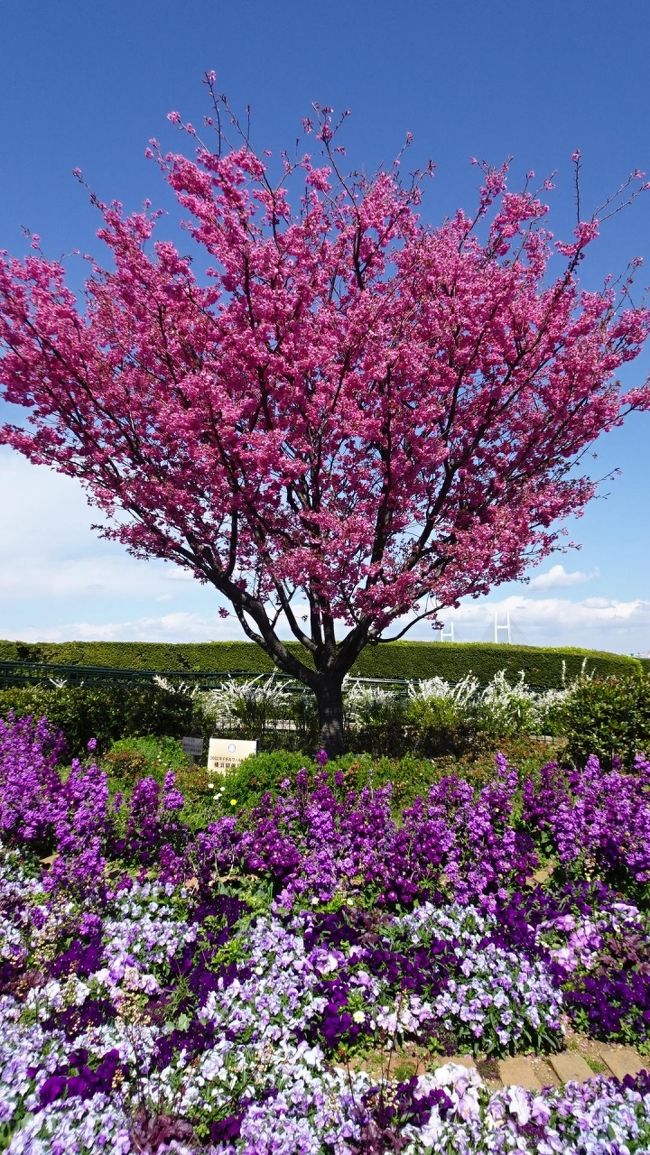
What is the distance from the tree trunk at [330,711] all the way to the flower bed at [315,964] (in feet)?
10.9

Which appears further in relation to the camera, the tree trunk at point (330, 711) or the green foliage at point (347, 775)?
the tree trunk at point (330, 711)

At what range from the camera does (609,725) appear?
314 inches

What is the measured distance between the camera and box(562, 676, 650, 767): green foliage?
310 inches

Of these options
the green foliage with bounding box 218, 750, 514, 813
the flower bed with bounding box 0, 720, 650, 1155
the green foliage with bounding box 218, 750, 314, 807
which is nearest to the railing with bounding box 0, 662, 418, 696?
the green foliage with bounding box 218, 750, 514, 813

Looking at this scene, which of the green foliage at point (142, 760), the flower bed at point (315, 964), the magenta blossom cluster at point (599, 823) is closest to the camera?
the flower bed at point (315, 964)

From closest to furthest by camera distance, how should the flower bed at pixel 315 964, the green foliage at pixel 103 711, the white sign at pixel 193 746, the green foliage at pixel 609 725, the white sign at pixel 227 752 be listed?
the flower bed at pixel 315 964
the white sign at pixel 227 752
the green foliage at pixel 609 725
the white sign at pixel 193 746
the green foliage at pixel 103 711

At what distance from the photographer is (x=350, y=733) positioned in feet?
33.9

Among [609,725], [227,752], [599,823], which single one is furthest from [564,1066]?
[609,725]

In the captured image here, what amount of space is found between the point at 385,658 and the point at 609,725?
34.4 feet

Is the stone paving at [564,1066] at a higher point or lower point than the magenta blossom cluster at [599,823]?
lower

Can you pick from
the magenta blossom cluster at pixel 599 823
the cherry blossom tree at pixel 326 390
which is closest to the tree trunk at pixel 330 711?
the cherry blossom tree at pixel 326 390

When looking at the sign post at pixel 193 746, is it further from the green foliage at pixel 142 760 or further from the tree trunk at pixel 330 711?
the tree trunk at pixel 330 711

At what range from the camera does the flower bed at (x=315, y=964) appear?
91.2 inches

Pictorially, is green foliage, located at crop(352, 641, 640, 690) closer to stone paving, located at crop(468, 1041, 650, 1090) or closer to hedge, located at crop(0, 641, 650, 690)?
hedge, located at crop(0, 641, 650, 690)
